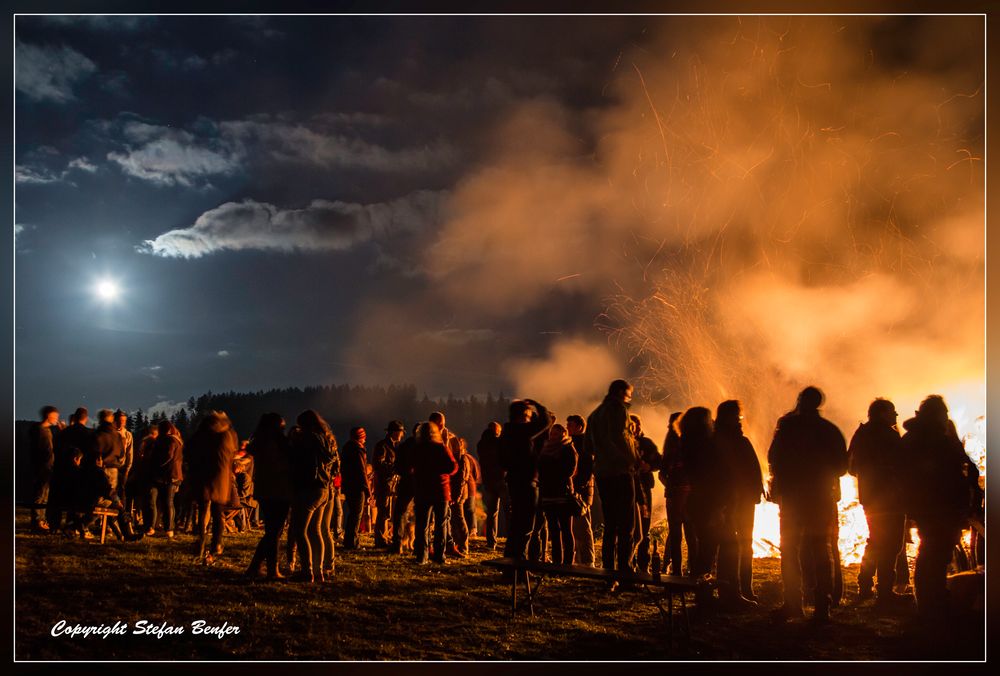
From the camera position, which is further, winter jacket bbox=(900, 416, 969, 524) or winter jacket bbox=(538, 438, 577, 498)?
winter jacket bbox=(538, 438, 577, 498)

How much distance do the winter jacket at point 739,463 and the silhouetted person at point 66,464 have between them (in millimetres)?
7633

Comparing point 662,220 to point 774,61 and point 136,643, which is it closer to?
point 774,61

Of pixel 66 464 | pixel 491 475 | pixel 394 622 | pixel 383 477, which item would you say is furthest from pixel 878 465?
pixel 66 464

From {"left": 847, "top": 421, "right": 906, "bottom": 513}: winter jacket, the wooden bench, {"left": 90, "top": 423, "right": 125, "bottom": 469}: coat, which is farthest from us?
{"left": 90, "top": 423, "right": 125, "bottom": 469}: coat

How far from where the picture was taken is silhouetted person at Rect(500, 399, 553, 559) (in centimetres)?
849

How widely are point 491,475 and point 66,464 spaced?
17.8 ft

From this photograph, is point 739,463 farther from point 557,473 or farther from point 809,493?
point 557,473

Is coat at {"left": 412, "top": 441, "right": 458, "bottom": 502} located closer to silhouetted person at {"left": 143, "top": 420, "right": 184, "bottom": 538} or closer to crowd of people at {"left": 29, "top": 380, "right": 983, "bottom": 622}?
crowd of people at {"left": 29, "top": 380, "right": 983, "bottom": 622}

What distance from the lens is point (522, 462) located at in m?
8.49

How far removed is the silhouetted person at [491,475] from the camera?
10898mm

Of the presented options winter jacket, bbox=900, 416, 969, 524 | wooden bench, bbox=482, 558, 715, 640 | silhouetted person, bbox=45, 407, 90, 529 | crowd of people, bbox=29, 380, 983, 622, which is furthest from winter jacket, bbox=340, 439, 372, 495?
winter jacket, bbox=900, 416, 969, 524

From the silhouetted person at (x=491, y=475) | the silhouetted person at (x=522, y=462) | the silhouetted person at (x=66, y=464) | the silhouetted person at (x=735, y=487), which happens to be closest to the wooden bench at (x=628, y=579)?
the silhouetted person at (x=735, y=487)

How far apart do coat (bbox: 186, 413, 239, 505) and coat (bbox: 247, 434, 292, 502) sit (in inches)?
41.7

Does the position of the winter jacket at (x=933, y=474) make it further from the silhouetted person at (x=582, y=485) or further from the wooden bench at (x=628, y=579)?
the silhouetted person at (x=582, y=485)
